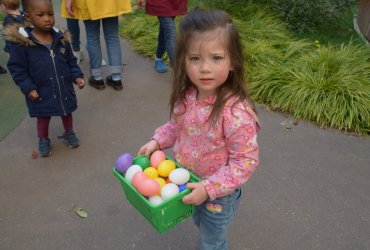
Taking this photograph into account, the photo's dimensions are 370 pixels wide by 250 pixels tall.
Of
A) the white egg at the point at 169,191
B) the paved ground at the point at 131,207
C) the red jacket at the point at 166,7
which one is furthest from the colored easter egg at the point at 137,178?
the red jacket at the point at 166,7

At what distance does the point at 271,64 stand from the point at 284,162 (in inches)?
77.2

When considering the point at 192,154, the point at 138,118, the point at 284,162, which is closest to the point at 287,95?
the point at 284,162

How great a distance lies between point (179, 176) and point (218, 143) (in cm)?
24

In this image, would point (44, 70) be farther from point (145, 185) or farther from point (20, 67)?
point (145, 185)

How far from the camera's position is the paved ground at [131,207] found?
254 centimetres

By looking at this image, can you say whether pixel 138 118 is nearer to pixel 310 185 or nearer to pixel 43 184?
pixel 43 184

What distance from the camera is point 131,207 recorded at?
2811 mm

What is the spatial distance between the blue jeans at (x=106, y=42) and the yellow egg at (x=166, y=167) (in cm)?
301

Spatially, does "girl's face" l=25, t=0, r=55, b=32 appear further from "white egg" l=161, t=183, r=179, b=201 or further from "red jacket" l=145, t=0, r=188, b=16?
"white egg" l=161, t=183, r=179, b=201

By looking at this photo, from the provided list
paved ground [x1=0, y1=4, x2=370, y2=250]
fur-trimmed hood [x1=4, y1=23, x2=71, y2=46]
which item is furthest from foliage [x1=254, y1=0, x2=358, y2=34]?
fur-trimmed hood [x1=4, y1=23, x2=71, y2=46]

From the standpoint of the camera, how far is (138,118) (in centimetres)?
408

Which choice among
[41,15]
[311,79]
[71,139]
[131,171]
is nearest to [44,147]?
[71,139]

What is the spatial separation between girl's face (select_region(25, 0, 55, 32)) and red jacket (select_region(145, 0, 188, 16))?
1.82 meters

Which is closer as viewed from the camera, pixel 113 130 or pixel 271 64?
pixel 113 130
